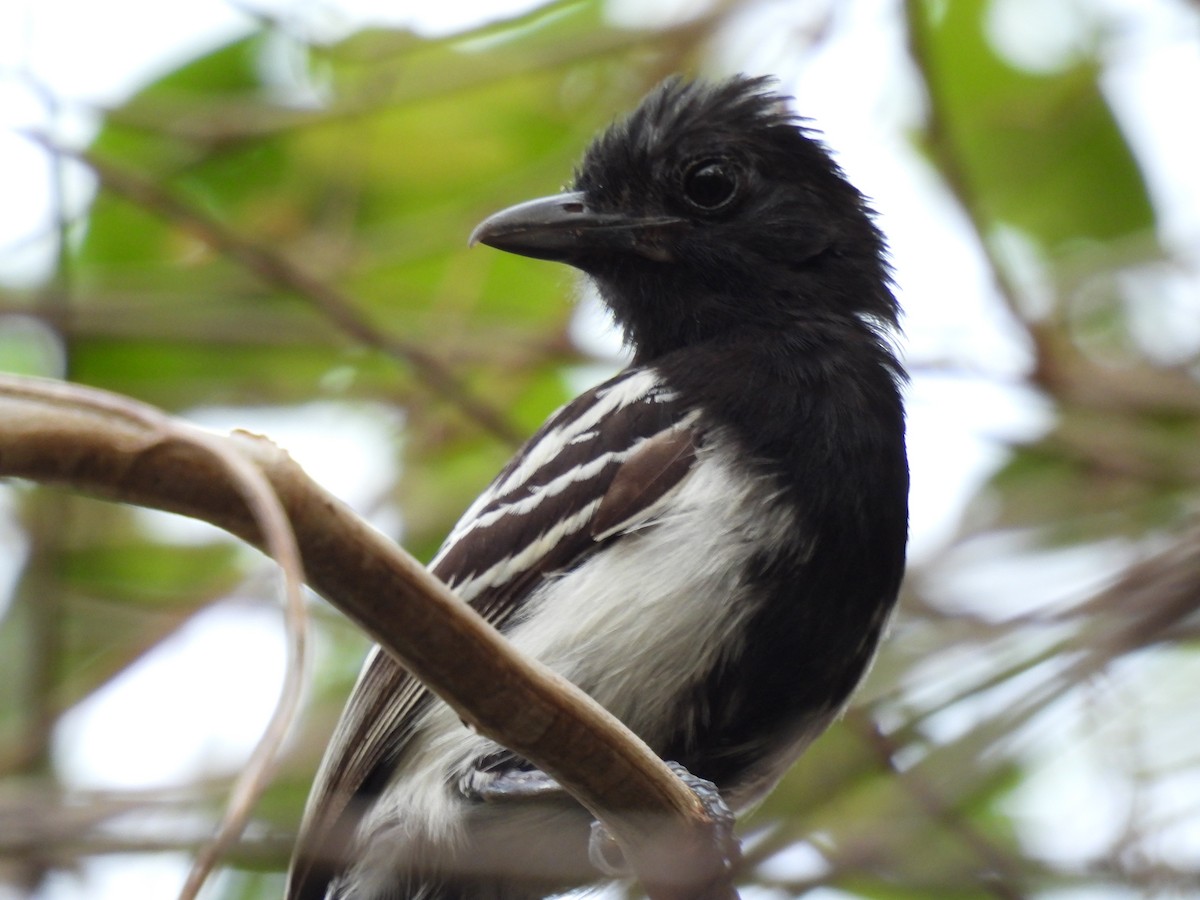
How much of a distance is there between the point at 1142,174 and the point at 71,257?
405 cm

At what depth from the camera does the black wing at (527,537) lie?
3.55 meters

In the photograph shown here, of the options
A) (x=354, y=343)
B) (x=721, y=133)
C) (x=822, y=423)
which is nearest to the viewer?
(x=822, y=423)

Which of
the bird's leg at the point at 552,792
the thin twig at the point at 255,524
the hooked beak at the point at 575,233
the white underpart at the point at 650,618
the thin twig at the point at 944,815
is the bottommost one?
the thin twig at the point at 944,815

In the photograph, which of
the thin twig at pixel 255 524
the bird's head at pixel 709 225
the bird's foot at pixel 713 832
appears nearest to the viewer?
the thin twig at pixel 255 524

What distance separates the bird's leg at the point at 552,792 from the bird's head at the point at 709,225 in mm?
1261

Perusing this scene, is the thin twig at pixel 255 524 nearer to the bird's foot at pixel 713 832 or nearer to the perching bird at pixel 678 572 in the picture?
the bird's foot at pixel 713 832

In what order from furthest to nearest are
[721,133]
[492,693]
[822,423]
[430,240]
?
[430,240]
[721,133]
[822,423]
[492,693]

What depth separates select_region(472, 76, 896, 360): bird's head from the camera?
414 centimetres

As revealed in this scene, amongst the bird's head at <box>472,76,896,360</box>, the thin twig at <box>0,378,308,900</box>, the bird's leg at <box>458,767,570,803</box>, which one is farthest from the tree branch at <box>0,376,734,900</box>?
the bird's head at <box>472,76,896,360</box>

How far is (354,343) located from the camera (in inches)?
236

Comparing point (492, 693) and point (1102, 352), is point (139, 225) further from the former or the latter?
point (492, 693)

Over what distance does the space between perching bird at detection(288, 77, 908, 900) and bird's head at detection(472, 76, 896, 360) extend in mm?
13

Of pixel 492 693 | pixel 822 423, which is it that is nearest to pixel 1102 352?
pixel 822 423

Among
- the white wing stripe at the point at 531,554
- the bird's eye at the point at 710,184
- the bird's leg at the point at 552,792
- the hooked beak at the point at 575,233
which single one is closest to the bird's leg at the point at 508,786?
the bird's leg at the point at 552,792
